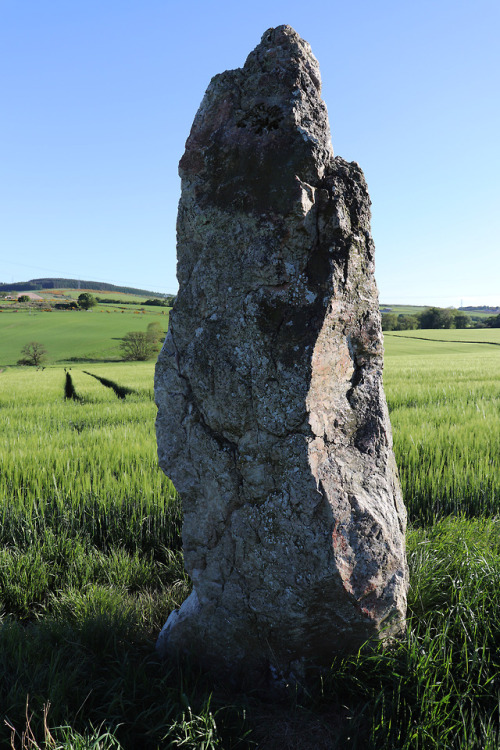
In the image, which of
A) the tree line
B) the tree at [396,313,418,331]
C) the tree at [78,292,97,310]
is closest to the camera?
the tree at [396,313,418,331]

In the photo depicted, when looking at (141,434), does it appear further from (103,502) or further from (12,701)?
(12,701)

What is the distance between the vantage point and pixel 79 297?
76.4 meters

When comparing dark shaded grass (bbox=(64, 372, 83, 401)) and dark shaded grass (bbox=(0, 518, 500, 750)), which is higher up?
dark shaded grass (bbox=(0, 518, 500, 750))

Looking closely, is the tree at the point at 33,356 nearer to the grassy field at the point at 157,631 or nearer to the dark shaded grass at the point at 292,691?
the grassy field at the point at 157,631

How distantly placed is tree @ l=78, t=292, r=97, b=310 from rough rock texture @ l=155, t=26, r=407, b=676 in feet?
247

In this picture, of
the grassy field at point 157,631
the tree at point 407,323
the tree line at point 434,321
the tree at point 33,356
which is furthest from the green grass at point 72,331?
the grassy field at point 157,631

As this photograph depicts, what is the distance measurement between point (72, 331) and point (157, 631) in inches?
2158

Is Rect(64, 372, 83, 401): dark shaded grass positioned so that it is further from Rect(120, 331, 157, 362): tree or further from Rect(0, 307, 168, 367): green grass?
Rect(0, 307, 168, 367): green grass

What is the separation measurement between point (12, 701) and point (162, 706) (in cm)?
64

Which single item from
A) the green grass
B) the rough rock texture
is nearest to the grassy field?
the rough rock texture

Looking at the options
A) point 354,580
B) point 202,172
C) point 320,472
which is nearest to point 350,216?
point 202,172

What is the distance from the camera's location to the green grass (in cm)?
4194

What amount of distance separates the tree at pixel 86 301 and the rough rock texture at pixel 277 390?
75249 mm

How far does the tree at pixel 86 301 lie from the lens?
239 feet
